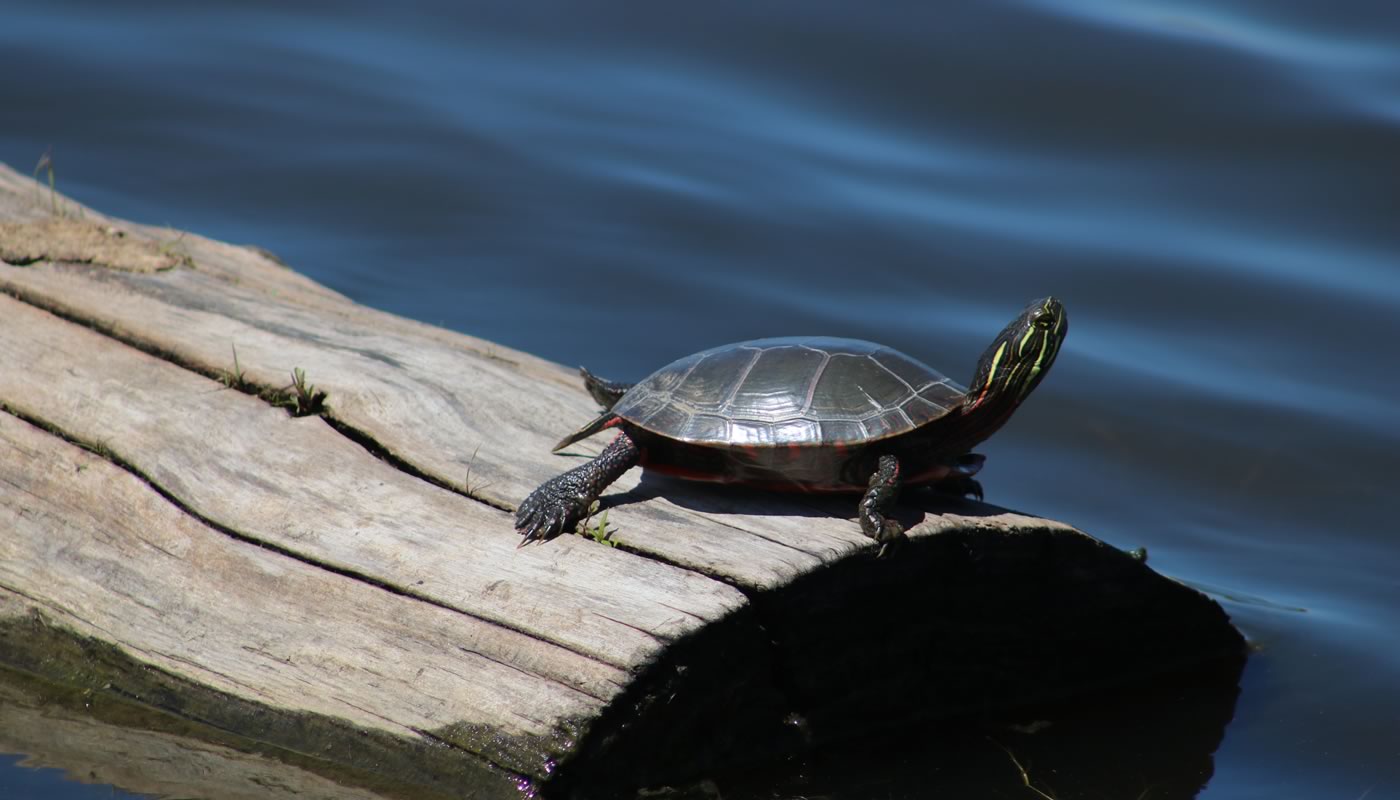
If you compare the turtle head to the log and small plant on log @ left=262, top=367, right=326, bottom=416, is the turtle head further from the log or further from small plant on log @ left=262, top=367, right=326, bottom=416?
small plant on log @ left=262, top=367, right=326, bottom=416

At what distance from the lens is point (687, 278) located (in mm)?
6574

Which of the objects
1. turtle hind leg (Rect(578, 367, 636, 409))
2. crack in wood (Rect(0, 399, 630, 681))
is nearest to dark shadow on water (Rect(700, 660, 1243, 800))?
crack in wood (Rect(0, 399, 630, 681))

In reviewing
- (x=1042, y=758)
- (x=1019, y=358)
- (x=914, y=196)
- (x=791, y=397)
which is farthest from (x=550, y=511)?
(x=914, y=196)

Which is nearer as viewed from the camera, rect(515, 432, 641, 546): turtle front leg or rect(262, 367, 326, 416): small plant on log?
rect(515, 432, 641, 546): turtle front leg

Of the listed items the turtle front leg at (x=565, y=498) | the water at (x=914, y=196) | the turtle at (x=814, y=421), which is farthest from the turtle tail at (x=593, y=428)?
the water at (x=914, y=196)

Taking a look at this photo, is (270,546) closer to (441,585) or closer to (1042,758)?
(441,585)

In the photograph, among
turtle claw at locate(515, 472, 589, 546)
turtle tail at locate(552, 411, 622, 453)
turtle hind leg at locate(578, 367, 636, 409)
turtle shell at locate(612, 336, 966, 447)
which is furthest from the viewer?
turtle hind leg at locate(578, 367, 636, 409)

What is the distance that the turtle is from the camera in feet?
9.65

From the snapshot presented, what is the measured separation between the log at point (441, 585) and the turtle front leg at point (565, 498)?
0.04m

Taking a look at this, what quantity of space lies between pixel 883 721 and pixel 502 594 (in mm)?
999

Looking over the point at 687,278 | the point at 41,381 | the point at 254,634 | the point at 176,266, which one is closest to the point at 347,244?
the point at 687,278

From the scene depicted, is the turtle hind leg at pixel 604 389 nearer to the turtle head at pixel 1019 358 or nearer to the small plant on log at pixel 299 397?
the small plant on log at pixel 299 397

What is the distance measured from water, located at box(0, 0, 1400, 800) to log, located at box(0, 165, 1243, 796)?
1.24 metres

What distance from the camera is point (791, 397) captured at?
302cm
